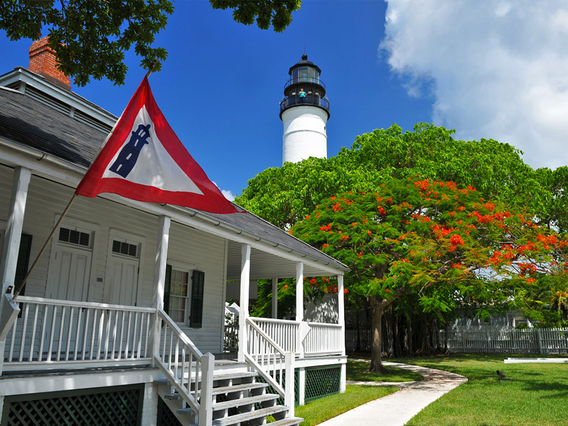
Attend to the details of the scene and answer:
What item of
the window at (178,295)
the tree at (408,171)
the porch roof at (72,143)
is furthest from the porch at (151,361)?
the tree at (408,171)

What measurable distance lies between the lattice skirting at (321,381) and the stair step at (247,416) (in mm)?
3836

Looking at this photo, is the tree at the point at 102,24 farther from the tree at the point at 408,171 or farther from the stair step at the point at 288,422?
the tree at the point at 408,171

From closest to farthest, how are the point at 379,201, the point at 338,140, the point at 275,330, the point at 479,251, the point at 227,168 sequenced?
1. the point at 275,330
2. the point at 479,251
3. the point at 379,201
4. the point at 227,168
5. the point at 338,140

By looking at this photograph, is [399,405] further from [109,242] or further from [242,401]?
[109,242]

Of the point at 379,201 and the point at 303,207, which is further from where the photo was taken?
the point at 303,207

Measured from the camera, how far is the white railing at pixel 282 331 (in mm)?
11273

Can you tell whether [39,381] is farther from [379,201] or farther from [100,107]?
[379,201]

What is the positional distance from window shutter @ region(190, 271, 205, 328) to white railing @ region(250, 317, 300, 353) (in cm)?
160

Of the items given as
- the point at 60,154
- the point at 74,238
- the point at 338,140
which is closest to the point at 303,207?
the point at 74,238

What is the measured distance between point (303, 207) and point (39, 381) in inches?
819

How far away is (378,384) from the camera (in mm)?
15648

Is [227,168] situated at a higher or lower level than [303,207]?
higher

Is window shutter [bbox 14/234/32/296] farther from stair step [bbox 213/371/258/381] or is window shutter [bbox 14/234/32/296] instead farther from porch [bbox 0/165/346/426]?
stair step [bbox 213/371/258/381]

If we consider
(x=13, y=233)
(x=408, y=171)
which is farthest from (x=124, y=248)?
(x=408, y=171)
